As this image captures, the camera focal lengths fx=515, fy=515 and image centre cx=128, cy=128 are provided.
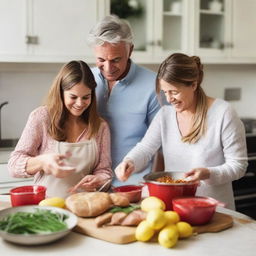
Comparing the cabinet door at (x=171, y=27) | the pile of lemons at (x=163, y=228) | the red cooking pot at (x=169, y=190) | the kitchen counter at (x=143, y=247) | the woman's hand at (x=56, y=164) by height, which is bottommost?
the kitchen counter at (x=143, y=247)

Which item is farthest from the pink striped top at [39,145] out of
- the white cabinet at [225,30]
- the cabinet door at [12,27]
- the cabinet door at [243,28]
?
the cabinet door at [243,28]

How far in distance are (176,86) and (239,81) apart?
8.00 feet

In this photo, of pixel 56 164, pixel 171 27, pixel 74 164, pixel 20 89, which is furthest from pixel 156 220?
pixel 171 27

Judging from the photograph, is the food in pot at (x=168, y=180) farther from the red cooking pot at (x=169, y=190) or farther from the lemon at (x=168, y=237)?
A: the lemon at (x=168, y=237)

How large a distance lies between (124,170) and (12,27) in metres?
1.44

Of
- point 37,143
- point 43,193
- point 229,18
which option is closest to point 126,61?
point 37,143

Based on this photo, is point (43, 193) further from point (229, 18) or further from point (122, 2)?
point (229, 18)

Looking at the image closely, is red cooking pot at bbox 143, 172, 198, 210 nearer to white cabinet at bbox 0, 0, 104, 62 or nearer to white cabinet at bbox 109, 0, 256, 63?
white cabinet at bbox 0, 0, 104, 62

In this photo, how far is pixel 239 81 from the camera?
4.28 metres

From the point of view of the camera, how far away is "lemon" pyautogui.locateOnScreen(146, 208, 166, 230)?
144 cm

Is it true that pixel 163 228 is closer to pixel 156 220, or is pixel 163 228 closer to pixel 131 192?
pixel 156 220

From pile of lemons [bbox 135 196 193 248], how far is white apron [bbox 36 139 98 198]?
67 centimetres

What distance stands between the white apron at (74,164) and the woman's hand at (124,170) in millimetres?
252

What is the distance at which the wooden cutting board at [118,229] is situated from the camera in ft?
4.79
